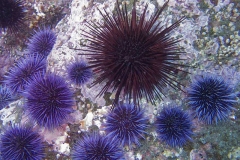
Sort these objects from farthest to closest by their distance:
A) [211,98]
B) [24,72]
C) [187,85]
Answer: [24,72] → [187,85] → [211,98]

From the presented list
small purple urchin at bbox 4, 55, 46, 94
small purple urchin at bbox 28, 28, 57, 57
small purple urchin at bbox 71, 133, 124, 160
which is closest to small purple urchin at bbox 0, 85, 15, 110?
small purple urchin at bbox 4, 55, 46, 94

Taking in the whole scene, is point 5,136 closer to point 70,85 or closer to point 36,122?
point 36,122

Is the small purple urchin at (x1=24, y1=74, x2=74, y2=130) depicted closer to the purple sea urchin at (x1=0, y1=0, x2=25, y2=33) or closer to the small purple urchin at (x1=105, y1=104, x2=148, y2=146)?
the small purple urchin at (x1=105, y1=104, x2=148, y2=146)

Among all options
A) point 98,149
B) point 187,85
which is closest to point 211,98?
point 187,85

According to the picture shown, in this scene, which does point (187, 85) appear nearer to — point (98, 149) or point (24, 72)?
point (98, 149)

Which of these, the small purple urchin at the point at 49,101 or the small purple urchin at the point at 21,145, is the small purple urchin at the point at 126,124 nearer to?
the small purple urchin at the point at 49,101

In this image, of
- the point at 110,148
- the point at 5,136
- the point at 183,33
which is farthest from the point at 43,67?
the point at 183,33

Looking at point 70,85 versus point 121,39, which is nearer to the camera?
point 121,39
